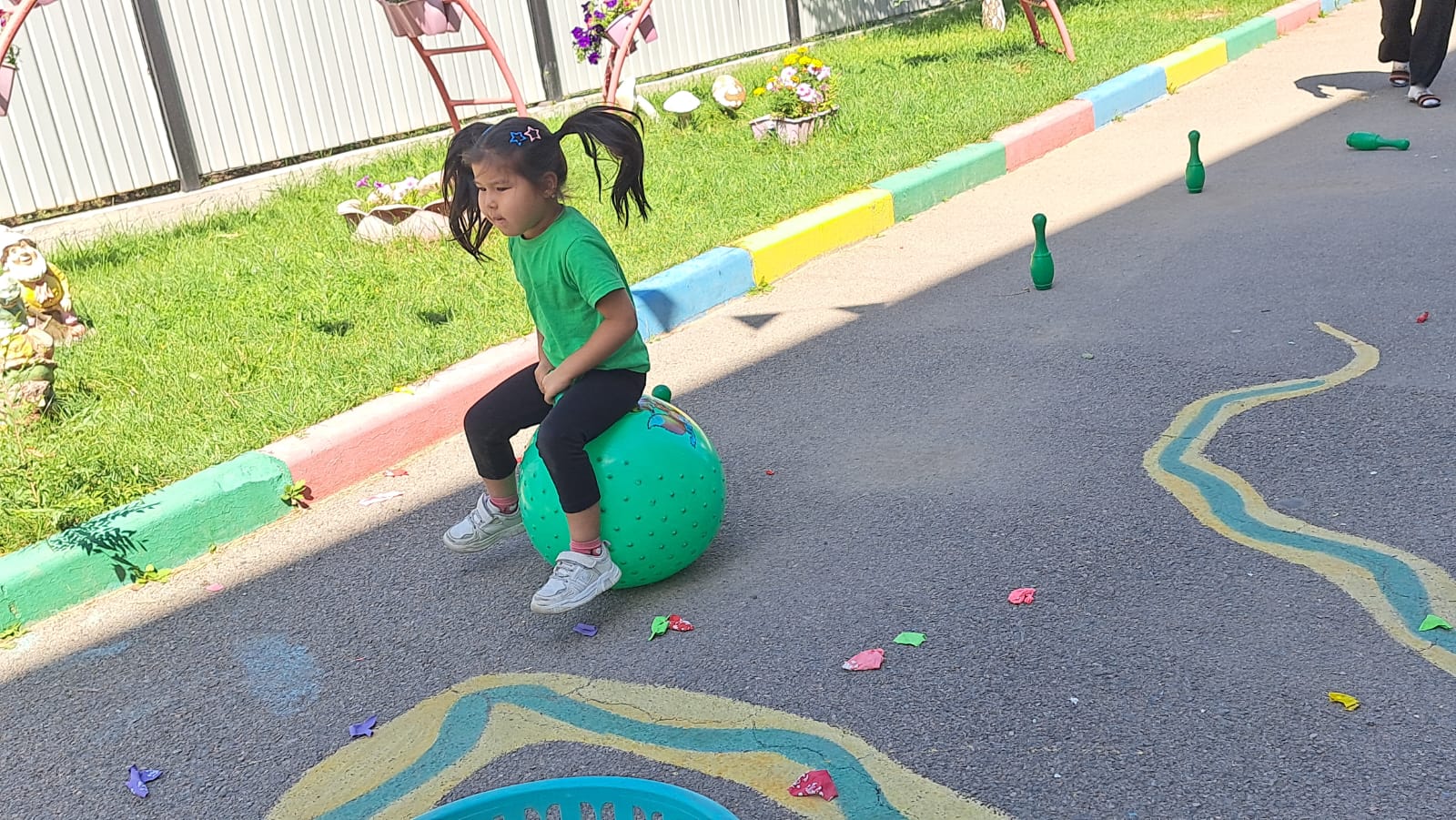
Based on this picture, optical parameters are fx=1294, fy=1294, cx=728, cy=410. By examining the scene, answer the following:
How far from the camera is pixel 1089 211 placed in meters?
7.30

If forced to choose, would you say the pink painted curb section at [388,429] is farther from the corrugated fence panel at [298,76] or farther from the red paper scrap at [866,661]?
the corrugated fence panel at [298,76]

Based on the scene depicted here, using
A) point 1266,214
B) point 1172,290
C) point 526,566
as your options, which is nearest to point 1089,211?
point 1266,214

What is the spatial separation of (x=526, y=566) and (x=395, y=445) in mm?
1220

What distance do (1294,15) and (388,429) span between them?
1050 centimetres

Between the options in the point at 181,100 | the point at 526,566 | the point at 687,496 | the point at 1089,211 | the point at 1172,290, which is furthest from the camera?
the point at 181,100

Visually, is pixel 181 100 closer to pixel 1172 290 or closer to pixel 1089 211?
pixel 1089 211

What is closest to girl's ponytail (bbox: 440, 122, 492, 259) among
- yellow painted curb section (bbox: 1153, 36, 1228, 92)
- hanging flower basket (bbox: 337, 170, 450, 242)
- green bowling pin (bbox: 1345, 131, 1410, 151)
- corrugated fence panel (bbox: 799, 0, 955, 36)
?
hanging flower basket (bbox: 337, 170, 450, 242)

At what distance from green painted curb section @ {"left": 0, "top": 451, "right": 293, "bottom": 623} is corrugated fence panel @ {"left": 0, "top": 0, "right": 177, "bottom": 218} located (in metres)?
5.20

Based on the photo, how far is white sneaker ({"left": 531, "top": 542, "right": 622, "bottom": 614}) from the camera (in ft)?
11.6

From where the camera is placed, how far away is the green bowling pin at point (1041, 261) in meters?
5.86

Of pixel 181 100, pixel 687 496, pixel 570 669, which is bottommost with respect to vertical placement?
pixel 570 669

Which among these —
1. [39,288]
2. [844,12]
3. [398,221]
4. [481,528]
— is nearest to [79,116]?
[398,221]

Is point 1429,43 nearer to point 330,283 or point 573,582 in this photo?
point 330,283

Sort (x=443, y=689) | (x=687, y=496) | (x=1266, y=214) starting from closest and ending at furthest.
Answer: (x=443, y=689) → (x=687, y=496) → (x=1266, y=214)
